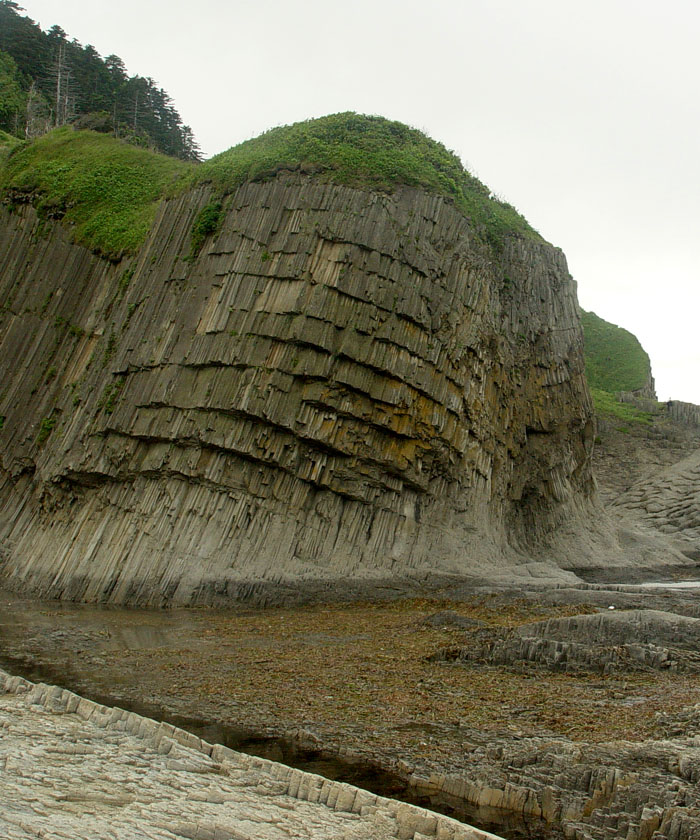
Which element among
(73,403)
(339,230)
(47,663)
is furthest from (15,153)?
(47,663)

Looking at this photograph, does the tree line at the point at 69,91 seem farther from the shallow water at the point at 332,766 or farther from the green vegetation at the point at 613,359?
the shallow water at the point at 332,766

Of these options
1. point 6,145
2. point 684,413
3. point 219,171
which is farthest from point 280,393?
point 684,413

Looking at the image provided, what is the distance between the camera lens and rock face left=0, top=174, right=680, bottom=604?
2488cm

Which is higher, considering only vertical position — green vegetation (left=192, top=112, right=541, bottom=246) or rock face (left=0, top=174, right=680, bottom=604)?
green vegetation (left=192, top=112, right=541, bottom=246)

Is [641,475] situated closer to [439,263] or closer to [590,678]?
[439,263]

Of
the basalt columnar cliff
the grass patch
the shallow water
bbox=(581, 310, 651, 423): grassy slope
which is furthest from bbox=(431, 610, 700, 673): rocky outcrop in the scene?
bbox=(581, 310, 651, 423): grassy slope

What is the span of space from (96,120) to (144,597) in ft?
94.6

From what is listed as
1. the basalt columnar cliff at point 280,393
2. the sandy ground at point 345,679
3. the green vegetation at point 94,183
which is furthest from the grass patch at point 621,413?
the sandy ground at point 345,679

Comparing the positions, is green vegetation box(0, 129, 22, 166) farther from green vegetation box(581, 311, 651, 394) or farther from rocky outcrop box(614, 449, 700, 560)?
green vegetation box(581, 311, 651, 394)

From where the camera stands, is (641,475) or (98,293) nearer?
(98,293)

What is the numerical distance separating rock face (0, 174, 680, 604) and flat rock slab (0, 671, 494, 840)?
543 inches

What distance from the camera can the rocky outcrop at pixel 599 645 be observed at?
13.3 meters

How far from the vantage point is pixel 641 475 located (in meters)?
50.1

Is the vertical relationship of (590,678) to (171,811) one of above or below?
above
